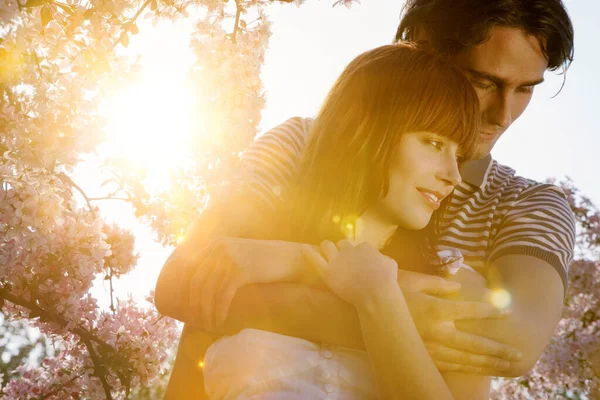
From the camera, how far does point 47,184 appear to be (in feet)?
13.1

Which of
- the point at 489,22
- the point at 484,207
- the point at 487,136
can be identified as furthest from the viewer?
the point at 489,22

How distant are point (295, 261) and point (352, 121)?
88 cm

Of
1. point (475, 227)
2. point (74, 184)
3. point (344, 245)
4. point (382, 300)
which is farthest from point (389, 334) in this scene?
point (74, 184)

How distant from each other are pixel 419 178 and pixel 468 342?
783 millimetres

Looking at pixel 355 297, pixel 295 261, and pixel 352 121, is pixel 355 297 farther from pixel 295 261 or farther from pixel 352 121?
pixel 352 121

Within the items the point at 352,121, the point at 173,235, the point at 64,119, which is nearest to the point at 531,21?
the point at 352,121

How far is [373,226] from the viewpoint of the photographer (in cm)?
264

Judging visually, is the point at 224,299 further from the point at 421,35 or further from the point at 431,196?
the point at 421,35

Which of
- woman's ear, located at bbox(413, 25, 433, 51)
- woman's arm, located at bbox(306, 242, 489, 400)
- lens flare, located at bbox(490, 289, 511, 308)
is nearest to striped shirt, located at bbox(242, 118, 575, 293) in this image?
lens flare, located at bbox(490, 289, 511, 308)

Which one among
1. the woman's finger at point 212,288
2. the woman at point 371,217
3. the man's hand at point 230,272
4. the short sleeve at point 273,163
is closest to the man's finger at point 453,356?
the woman at point 371,217

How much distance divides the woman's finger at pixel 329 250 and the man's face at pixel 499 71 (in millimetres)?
1605

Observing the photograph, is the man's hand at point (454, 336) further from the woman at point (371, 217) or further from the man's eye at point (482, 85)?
the man's eye at point (482, 85)

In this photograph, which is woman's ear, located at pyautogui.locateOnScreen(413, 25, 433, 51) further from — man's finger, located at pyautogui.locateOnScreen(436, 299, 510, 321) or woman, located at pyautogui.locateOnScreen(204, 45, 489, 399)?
man's finger, located at pyautogui.locateOnScreen(436, 299, 510, 321)

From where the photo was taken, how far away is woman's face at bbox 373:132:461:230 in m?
2.53
